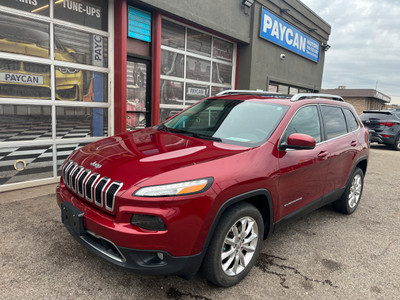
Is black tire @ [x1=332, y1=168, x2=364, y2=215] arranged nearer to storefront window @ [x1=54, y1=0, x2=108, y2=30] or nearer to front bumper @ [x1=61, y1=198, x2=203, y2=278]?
front bumper @ [x1=61, y1=198, x2=203, y2=278]

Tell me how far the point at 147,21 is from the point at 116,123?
7.52 ft

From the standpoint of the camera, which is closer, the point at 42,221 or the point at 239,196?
the point at 239,196

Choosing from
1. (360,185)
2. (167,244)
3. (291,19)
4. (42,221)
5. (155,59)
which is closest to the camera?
(167,244)

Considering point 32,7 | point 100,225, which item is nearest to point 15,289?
point 100,225

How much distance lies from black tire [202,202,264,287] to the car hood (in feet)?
1.63

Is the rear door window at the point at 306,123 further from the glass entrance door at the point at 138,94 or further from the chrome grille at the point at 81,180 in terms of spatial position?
the glass entrance door at the point at 138,94

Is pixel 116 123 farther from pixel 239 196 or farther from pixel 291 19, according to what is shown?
pixel 291 19

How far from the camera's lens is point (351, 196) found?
13.9ft

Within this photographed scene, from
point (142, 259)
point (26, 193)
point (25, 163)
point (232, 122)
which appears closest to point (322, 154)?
point (232, 122)

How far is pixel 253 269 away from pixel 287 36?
9900mm

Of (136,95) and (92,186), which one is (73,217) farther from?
(136,95)

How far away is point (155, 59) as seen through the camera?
21.1ft

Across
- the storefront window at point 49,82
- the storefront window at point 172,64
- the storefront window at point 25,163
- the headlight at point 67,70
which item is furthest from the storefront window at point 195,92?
the storefront window at point 25,163

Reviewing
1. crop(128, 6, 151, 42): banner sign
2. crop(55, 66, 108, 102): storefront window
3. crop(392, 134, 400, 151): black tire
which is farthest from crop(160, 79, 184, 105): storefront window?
crop(392, 134, 400, 151): black tire
